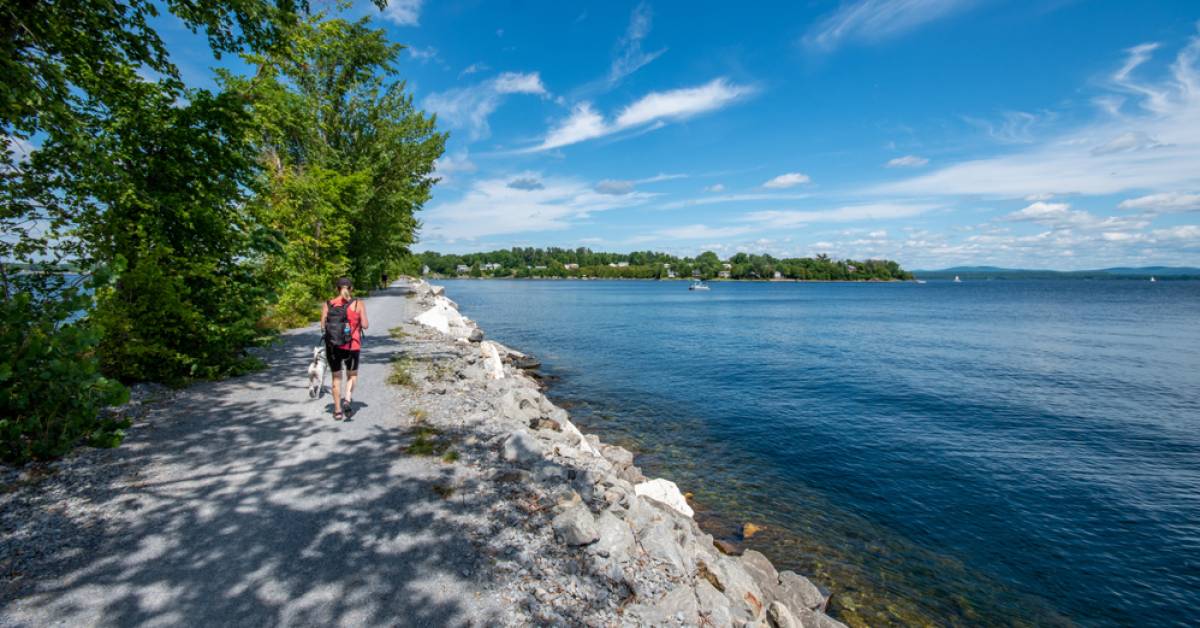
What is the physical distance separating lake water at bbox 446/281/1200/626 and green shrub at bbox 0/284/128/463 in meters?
10.1

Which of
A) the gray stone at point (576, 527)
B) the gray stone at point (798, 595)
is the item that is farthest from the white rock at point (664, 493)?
the gray stone at point (576, 527)

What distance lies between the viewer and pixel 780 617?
20.0ft

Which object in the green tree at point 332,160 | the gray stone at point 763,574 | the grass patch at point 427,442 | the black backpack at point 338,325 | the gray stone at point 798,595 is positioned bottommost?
the gray stone at point 798,595

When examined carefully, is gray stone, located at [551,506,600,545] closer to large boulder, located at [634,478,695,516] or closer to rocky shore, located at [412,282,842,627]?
rocky shore, located at [412,282,842,627]

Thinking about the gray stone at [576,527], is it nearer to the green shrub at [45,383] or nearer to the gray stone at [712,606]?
the gray stone at [712,606]

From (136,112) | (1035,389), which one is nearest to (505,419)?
(136,112)

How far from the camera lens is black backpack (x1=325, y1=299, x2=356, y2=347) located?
28.5 ft

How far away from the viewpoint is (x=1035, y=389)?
70.9 feet

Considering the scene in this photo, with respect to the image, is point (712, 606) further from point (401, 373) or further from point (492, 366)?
point (492, 366)

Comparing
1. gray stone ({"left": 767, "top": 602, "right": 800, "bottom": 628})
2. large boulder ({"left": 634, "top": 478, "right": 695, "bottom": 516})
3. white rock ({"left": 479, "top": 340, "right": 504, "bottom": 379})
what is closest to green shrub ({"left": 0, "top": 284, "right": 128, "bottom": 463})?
white rock ({"left": 479, "top": 340, "right": 504, "bottom": 379})

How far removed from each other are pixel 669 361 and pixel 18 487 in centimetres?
2459

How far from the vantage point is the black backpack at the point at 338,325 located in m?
8.69

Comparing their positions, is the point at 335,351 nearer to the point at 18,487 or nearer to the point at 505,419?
the point at 505,419

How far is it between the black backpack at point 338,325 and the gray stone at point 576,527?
540 cm
